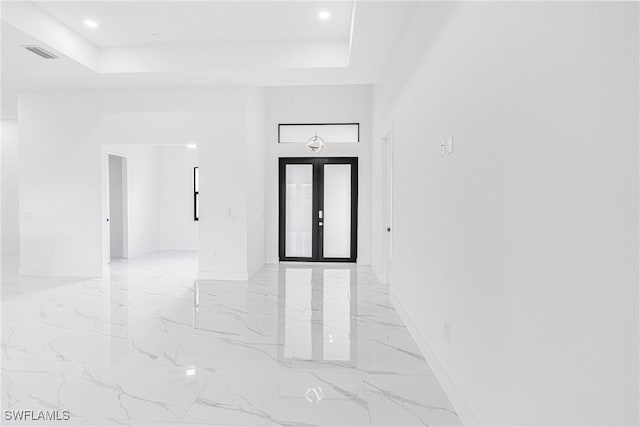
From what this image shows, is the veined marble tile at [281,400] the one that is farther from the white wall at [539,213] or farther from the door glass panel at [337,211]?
the door glass panel at [337,211]

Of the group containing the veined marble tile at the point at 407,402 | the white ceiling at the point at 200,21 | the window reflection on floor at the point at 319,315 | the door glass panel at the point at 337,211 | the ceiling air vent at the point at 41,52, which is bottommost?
the window reflection on floor at the point at 319,315

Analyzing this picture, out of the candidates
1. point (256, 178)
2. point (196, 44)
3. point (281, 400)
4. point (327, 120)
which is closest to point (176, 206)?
point (256, 178)

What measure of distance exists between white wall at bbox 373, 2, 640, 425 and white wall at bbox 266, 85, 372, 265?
501 cm

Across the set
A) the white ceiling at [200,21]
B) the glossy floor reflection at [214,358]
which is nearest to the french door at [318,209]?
the glossy floor reflection at [214,358]

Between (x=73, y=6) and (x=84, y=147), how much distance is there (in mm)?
2624

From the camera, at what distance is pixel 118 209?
8.45 m

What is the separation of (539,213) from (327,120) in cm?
672

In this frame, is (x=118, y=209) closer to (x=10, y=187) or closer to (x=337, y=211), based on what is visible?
(x=10, y=187)

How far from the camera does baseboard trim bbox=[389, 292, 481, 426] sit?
2.18 m

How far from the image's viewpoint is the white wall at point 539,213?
1.06m

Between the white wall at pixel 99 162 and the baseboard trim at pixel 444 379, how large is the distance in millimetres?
3226

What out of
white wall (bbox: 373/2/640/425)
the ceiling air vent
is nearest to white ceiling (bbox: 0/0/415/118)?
the ceiling air vent

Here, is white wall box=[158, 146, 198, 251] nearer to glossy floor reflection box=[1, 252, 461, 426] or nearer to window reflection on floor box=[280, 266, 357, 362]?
window reflection on floor box=[280, 266, 357, 362]

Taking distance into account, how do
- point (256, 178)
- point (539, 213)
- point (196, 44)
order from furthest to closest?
1. point (256, 178)
2. point (196, 44)
3. point (539, 213)
